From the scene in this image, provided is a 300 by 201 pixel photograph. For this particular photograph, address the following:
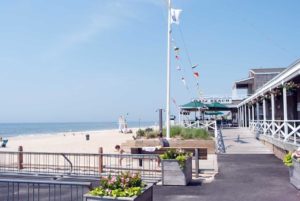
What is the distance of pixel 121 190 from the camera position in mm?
5680

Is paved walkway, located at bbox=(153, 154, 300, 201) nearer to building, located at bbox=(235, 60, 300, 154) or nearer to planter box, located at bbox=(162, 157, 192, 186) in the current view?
planter box, located at bbox=(162, 157, 192, 186)

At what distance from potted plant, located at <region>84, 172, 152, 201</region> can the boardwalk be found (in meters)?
2.69

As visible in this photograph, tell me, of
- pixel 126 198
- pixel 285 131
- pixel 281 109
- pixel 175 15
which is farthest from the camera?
pixel 281 109

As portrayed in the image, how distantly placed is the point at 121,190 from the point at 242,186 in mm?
5036

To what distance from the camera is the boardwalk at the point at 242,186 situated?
335 inches

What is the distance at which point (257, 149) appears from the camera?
17688mm

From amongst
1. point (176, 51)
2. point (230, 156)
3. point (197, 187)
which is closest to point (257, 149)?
point (230, 156)

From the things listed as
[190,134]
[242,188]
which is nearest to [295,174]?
[242,188]

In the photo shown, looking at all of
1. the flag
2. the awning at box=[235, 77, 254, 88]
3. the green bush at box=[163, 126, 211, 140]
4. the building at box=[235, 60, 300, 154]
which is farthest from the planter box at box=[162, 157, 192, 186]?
the awning at box=[235, 77, 254, 88]

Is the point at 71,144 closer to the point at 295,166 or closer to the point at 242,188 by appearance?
the point at 242,188

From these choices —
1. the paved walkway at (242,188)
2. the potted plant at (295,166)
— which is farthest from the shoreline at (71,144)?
the potted plant at (295,166)

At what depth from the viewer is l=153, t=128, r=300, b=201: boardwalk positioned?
27.9ft

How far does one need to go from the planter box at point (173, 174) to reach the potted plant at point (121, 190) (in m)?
4.08

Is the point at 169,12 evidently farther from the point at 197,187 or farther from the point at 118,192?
the point at 118,192
